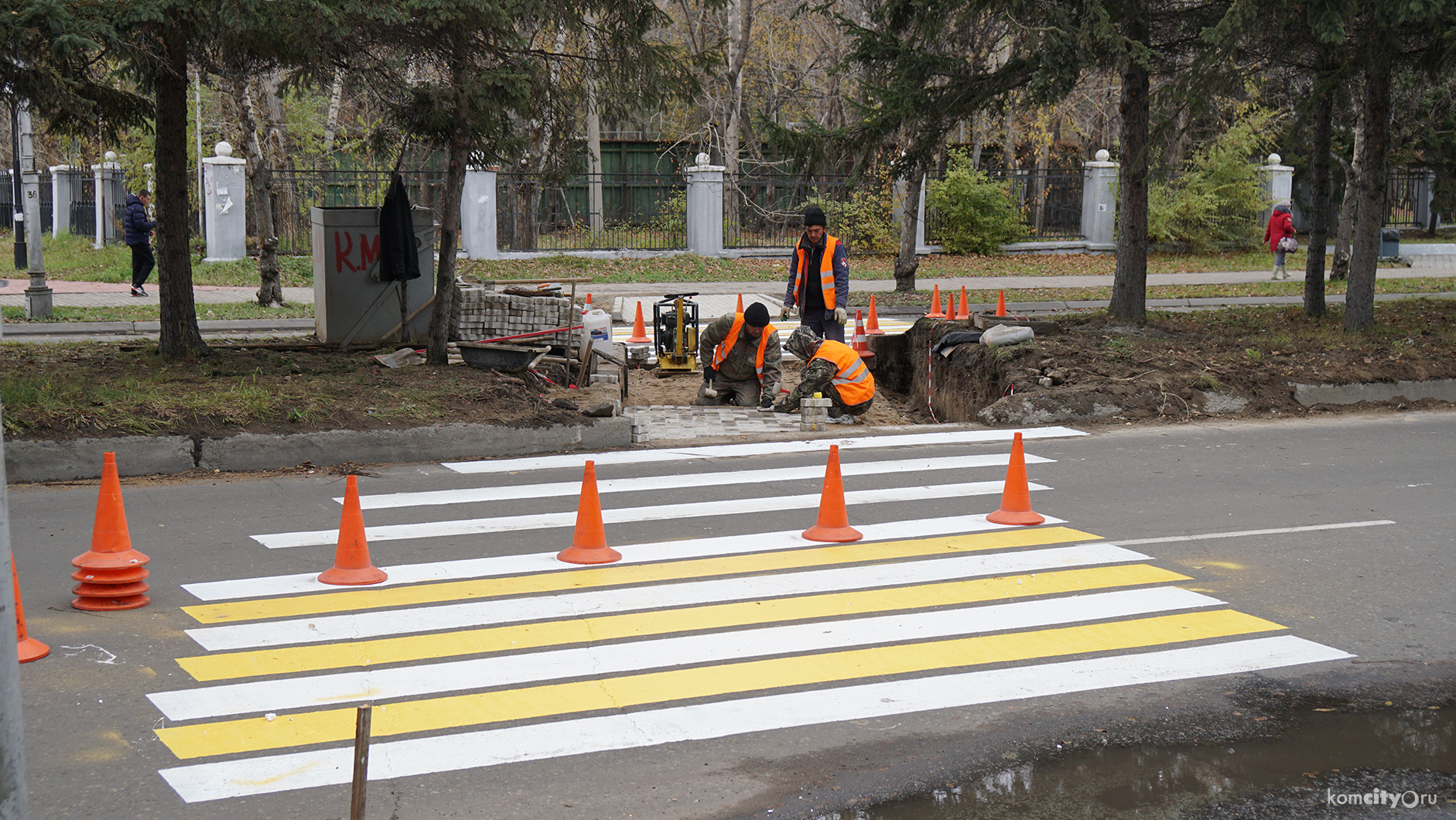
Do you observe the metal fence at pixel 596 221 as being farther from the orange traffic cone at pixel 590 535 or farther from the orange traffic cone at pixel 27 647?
the orange traffic cone at pixel 27 647

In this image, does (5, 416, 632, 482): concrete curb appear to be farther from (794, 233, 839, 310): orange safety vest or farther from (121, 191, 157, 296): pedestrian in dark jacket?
(121, 191, 157, 296): pedestrian in dark jacket

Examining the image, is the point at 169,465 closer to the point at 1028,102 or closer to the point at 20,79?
the point at 20,79

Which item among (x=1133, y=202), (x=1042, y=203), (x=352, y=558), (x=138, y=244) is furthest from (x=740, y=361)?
(x=1042, y=203)

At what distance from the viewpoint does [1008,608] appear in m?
6.59

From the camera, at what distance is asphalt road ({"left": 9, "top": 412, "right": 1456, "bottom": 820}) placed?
15.2ft

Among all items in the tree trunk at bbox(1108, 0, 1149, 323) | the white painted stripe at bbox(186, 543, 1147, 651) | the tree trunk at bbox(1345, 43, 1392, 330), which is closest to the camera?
the white painted stripe at bbox(186, 543, 1147, 651)

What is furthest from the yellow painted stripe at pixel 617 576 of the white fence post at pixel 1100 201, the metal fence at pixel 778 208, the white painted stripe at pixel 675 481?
A: the white fence post at pixel 1100 201

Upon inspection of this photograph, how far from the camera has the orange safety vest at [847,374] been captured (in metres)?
12.2

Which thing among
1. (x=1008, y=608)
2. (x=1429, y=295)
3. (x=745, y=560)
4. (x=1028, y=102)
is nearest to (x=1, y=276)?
(x=1028, y=102)

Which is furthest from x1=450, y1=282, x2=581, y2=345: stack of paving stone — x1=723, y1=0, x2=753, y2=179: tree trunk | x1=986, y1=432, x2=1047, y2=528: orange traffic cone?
x1=723, y1=0, x2=753, y2=179: tree trunk

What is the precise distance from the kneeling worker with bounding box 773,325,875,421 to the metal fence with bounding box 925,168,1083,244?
2045cm

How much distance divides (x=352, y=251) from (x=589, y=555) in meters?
7.95

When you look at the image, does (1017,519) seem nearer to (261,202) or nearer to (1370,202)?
(1370,202)

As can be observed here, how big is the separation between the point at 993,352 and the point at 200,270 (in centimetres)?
1909
